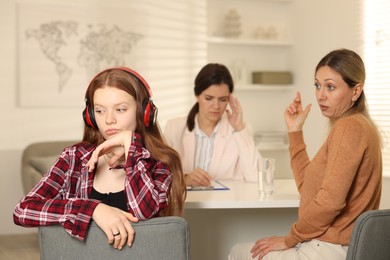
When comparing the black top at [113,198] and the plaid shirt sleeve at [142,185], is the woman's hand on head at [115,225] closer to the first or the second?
the plaid shirt sleeve at [142,185]

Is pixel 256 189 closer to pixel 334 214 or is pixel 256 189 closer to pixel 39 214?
pixel 334 214

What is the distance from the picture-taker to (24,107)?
17.2ft

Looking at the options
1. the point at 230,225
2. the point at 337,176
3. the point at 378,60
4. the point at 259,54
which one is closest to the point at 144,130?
the point at 337,176

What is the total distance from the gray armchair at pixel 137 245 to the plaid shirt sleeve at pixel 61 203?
34 mm

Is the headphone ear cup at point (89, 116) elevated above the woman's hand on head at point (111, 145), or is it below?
above

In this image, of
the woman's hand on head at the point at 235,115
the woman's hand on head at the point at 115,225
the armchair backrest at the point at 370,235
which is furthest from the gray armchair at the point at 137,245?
the woman's hand on head at the point at 235,115

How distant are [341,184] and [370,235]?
280 millimetres

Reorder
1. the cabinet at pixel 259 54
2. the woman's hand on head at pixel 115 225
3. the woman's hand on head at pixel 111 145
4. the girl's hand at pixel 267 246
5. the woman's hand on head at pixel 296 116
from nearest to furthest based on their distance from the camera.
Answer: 1. the woman's hand on head at pixel 115 225
2. the woman's hand on head at pixel 111 145
3. the girl's hand at pixel 267 246
4. the woman's hand on head at pixel 296 116
5. the cabinet at pixel 259 54

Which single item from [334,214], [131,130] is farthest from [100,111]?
[334,214]

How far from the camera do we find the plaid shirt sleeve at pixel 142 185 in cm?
167

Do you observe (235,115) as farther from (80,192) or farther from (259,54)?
(259,54)

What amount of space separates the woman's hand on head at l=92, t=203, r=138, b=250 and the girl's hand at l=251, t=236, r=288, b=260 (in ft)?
2.40

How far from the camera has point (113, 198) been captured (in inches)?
72.5

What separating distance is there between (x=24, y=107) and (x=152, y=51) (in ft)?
4.20
